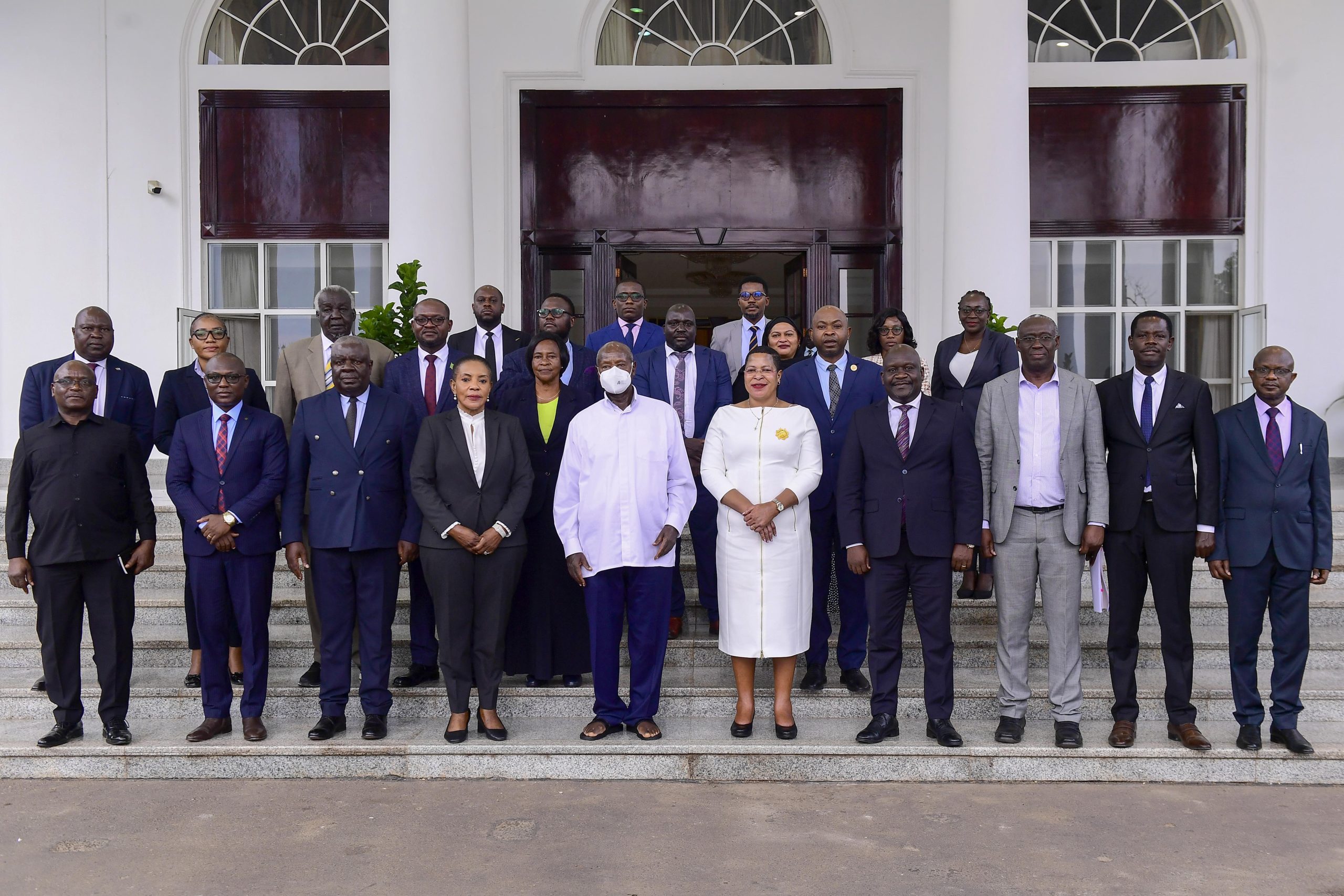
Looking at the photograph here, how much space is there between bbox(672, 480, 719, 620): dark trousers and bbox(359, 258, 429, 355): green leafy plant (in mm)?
2487

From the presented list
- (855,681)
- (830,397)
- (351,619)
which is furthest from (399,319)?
(855,681)

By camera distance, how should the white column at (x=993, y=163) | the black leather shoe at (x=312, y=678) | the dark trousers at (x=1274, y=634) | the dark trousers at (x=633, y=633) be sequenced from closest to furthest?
the dark trousers at (x=1274, y=634), the dark trousers at (x=633, y=633), the black leather shoe at (x=312, y=678), the white column at (x=993, y=163)

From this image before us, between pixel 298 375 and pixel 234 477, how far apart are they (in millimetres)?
1122

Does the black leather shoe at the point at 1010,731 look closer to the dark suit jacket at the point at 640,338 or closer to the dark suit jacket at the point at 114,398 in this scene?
the dark suit jacket at the point at 640,338

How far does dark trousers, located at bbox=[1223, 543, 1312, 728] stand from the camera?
5.54 metres

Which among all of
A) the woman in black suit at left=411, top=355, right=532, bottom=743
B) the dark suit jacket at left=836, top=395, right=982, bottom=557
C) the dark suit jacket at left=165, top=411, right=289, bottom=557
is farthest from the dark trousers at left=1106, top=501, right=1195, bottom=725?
the dark suit jacket at left=165, top=411, right=289, bottom=557

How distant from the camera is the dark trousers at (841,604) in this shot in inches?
247

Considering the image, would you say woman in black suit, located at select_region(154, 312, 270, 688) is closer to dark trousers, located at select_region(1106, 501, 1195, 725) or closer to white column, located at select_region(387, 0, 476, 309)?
white column, located at select_region(387, 0, 476, 309)

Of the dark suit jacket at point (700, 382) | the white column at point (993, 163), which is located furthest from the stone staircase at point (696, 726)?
the white column at point (993, 163)

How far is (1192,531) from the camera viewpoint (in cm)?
552

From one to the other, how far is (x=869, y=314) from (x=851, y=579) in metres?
5.32

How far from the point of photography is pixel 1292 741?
5.49 m

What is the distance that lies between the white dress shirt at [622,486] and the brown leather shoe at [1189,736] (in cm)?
259

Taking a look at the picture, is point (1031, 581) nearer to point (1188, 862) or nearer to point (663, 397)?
point (1188, 862)
